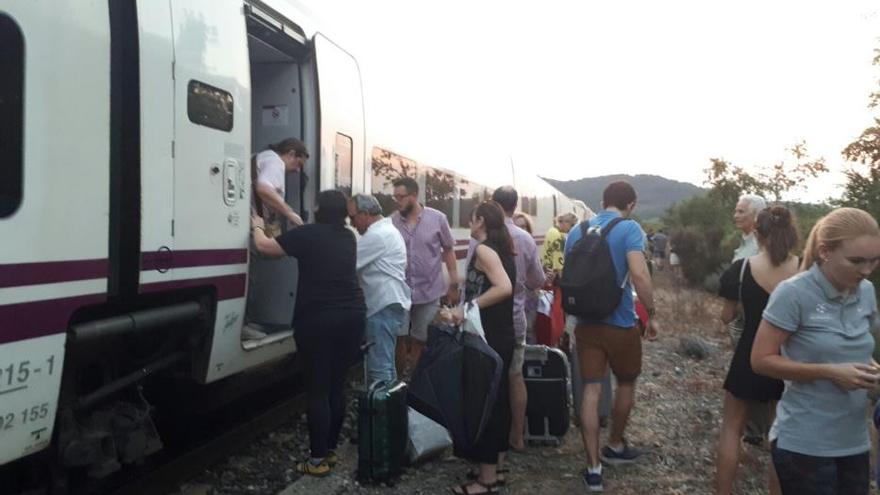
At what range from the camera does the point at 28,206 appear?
3221 millimetres

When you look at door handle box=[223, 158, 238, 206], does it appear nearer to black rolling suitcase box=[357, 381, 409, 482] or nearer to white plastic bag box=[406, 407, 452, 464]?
black rolling suitcase box=[357, 381, 409, 482]

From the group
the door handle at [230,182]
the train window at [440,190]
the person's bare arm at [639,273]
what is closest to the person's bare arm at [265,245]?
the door handle at [230,182]

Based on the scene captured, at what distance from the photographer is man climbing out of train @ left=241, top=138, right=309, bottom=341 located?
17.8 feet

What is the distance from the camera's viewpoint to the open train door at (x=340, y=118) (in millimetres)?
6191

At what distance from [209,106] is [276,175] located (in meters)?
1.00

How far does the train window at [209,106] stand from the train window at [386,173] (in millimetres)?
2923

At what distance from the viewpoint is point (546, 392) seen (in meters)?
5.93

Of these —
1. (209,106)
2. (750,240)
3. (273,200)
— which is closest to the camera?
(209,106)

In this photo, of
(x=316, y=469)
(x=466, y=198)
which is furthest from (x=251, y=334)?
(x=466, y=198)

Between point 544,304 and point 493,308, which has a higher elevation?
point 493,308

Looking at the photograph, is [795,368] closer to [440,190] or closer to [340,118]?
[340,118]

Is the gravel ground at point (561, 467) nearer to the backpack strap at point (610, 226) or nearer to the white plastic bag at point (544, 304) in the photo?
the white plastic bag at point (544, 304)

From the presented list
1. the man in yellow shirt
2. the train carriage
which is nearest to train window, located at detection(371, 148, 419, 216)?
the train carriage

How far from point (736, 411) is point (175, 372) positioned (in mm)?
3373
